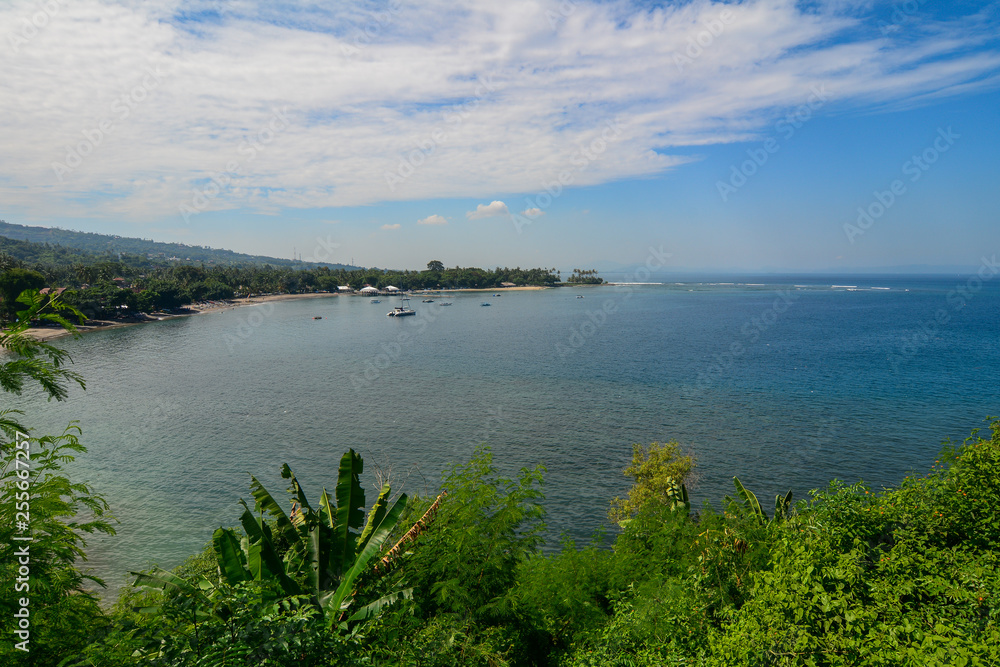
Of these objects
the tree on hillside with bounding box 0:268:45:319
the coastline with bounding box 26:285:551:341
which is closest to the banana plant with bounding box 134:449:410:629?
the coastline with bounding box 26:285:551:341

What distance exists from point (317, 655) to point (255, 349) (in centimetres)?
7539

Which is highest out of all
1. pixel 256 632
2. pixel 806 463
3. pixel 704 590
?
pixel 256 632

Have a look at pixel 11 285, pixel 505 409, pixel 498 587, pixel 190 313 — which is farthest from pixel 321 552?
pixel 190 313

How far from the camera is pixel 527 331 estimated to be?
3637 inches

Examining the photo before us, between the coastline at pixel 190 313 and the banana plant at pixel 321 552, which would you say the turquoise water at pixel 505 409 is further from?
the banana plant at pixel 321 552

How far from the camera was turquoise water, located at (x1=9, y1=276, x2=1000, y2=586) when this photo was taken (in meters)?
28.9

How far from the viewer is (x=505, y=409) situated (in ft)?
142

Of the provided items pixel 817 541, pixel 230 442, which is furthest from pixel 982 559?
pixel 230 442

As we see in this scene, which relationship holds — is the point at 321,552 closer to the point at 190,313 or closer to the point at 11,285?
the point at 11,285

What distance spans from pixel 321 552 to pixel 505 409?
33.4 meters

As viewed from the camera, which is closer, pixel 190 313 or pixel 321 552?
pixel 321 552

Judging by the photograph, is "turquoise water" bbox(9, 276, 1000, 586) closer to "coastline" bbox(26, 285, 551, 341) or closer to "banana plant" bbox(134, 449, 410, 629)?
"coastline" bbox(26, 285, 551, 341)

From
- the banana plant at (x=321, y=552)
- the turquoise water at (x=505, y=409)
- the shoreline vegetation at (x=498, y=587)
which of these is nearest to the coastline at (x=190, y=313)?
the turquoise water at (x=505, y=409)

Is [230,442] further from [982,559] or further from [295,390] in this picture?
[982,559]
